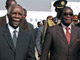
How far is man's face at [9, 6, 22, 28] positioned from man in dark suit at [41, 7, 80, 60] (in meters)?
1.30

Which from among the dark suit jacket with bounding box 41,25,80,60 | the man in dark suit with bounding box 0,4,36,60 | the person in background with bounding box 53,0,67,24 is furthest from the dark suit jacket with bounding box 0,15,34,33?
the man in dark suit with bounding box 0,4,36,60

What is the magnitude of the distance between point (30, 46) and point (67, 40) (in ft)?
3.89

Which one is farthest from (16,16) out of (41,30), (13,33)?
(41,30)

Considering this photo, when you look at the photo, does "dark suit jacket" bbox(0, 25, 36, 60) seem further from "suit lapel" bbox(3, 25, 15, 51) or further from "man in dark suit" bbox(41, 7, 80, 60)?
"man in dark suit" bbox(41, 7, 80, 60)

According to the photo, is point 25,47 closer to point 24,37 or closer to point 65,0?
point 24,37

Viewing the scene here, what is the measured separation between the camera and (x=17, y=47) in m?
4.87

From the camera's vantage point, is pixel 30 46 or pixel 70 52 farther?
pixel 70 52

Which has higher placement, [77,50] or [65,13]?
[65,13]

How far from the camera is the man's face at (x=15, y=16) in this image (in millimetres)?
4895

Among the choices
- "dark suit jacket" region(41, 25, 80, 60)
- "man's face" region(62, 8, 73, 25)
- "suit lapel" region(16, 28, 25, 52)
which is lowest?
"dark suit jacket" region(41, 25, 80, 60)

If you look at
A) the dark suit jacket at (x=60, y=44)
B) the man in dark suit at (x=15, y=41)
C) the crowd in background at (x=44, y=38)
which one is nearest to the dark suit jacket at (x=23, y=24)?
the crowd in background at (x=44, y=38)

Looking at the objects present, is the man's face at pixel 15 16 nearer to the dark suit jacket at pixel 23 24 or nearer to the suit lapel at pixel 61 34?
the suit lapel at pixel 61 34

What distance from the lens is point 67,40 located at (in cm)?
600

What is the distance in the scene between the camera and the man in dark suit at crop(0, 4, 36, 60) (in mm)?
4785
